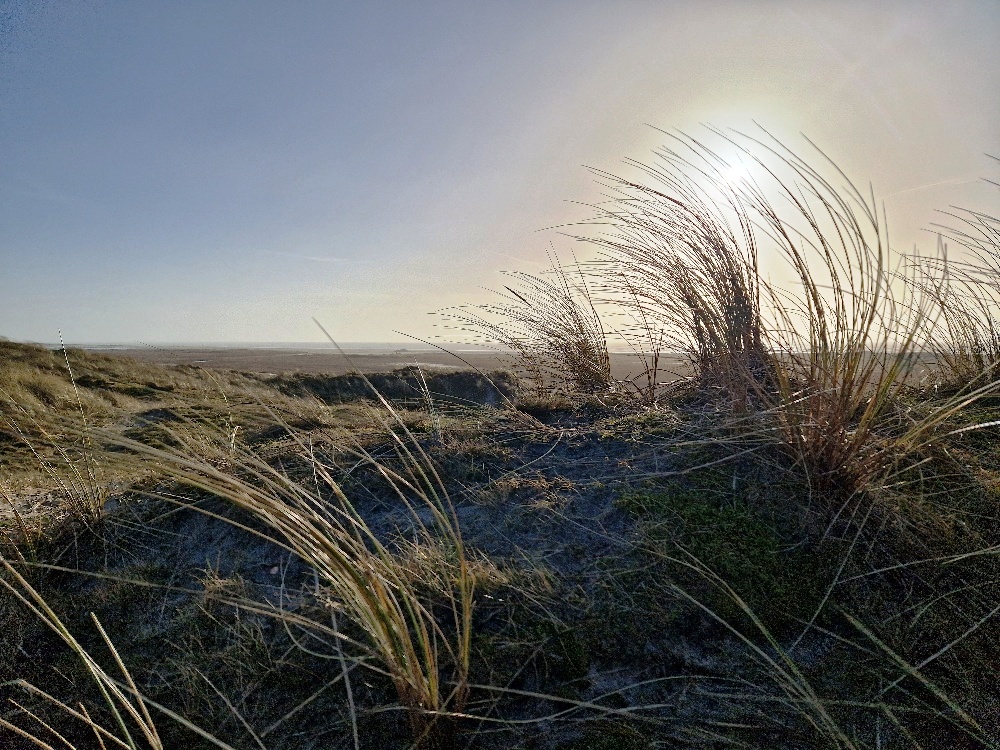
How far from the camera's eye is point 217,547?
1.88 metres

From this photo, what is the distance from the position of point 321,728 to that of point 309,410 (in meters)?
2.26

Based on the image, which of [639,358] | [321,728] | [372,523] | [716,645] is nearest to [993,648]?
[716,645]

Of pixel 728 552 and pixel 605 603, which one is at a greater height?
pixel 728 552

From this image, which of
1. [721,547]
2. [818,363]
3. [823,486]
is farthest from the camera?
[818,363]

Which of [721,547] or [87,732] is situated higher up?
[721,547]

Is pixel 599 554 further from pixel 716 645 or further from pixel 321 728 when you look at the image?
pixel 321 728

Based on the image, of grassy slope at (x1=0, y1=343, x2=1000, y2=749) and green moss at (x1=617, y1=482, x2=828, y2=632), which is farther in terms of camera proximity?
green moss at (x1=617, y1=482, x2=828, y2=632)

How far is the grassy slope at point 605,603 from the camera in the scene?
45.5 inches

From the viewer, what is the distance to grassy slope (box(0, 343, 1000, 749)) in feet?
3.79

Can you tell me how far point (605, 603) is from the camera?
54.9 inches

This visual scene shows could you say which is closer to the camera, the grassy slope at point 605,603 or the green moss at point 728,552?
the grassy slope at point 605,603

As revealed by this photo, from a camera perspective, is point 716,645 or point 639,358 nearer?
point 716,645

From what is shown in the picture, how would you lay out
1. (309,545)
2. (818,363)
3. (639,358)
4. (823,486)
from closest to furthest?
(309,545) < (823,486) < (818,363) < (639,358)

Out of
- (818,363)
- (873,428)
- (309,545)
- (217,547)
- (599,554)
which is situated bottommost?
(217,547)
